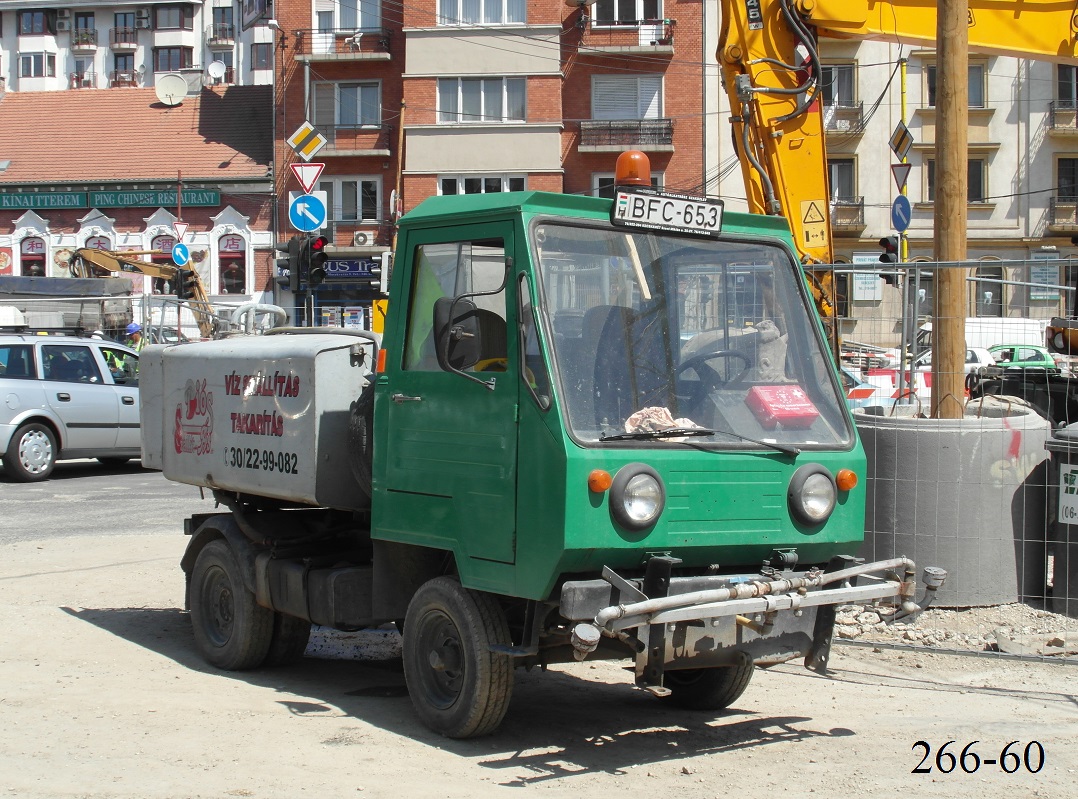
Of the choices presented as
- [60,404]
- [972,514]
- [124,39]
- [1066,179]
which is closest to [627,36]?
[1066,179]

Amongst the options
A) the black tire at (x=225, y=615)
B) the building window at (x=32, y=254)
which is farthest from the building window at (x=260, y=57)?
the black tire at (x=225, y=615)

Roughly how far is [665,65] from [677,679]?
37730 millimetres

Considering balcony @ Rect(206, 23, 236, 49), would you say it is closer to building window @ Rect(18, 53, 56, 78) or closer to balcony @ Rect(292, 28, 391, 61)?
building window @ Rect(18, 53, 56, 78)

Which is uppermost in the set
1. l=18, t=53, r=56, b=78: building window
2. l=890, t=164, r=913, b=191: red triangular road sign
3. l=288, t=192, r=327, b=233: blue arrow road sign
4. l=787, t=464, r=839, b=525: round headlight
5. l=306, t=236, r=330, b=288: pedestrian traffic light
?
l=18, t=53, r=56, b=78: building window

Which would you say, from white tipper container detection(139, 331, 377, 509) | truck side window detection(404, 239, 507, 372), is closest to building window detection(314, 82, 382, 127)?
white tipper container detection(139, 331, 377, 509)

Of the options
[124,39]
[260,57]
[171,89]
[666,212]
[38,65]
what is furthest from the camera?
[124,39]

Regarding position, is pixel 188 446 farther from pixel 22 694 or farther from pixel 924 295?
pixel 924 295

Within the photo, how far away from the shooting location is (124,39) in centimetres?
8650

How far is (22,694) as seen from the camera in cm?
682

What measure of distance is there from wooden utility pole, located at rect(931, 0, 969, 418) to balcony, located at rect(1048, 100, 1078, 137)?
3720 centimetres

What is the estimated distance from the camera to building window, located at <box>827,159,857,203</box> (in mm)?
43031

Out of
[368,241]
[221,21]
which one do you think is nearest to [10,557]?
[368,241]

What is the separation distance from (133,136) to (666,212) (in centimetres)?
4538

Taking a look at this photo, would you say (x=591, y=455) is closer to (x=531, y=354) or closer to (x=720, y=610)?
(x=531, y=354)
